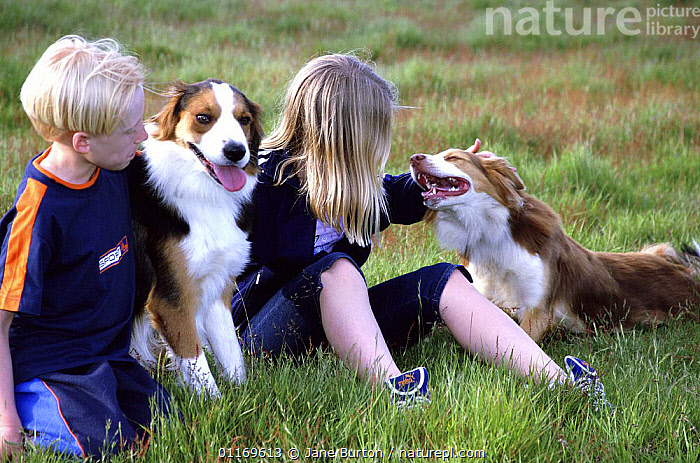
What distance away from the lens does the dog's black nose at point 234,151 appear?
2513 millimetres

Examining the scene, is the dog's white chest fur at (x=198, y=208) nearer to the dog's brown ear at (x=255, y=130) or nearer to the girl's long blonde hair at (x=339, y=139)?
the dog's brown ear at (x=255, y=130)

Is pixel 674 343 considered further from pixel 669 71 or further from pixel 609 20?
pixel 609 20

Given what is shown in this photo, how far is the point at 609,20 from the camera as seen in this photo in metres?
13.3

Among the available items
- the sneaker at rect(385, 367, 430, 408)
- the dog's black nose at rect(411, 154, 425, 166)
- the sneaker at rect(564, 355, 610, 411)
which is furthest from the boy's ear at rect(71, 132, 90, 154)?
the sneaker at rect(564, 355, 610, 411)

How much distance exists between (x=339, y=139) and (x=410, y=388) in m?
1.11

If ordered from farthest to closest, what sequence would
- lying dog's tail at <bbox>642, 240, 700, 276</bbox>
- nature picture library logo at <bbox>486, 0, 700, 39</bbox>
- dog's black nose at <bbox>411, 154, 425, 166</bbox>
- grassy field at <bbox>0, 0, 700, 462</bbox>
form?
nature picture library logo at <bbox>486, 0, 700, 39</bbox> → lying dog's tail at <bbox>642, 240, 700, 276</bbox> → dog's black nose at <bbox>411, 154, 425, 166</bbox> → grassy field at <bbox>0, 0, 700, 462</bbox>

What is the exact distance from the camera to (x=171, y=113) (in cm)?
266

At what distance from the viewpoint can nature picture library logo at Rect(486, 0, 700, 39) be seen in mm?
11688

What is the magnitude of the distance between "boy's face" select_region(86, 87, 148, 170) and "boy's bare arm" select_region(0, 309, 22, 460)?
55 cm

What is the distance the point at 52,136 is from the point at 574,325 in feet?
9.31

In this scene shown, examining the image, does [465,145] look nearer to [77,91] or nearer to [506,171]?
A: [506,171]

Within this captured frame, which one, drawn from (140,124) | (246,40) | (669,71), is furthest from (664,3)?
(140,124)

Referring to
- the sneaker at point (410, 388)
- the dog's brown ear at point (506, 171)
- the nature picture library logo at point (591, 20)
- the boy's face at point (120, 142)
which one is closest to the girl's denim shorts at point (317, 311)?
the sneaker at point (410, 388)

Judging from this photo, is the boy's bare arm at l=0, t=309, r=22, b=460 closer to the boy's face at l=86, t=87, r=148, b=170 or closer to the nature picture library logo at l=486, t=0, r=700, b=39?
the boy's face at l=86, t=87, r=148, b=170
